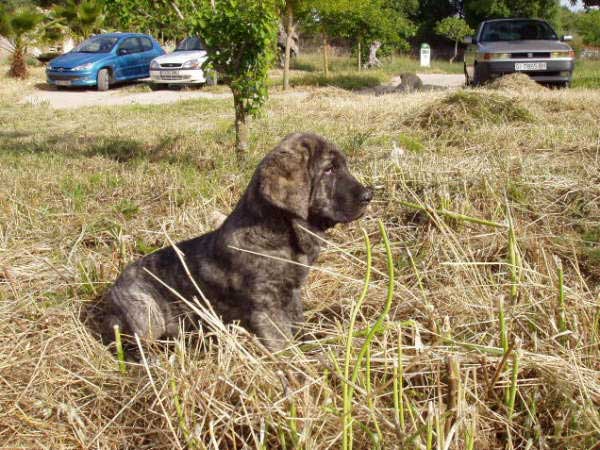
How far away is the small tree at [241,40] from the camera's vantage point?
6.08 m

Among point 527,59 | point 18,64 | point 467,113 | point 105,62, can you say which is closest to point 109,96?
point 105,62

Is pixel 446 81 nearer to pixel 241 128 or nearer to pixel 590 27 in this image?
pixel 241 128

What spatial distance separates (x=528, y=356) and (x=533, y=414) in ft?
0.90

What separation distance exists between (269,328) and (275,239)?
439 millimetres

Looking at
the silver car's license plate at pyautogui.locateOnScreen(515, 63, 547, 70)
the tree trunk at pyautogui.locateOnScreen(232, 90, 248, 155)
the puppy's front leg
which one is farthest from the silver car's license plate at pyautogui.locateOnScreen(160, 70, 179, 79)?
the puppy's front leg

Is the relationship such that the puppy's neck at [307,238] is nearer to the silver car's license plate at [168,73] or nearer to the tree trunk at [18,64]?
the silver car's license plate at [168,73]

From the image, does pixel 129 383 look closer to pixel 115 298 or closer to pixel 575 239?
pixel 115 298

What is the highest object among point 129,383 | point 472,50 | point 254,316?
point 472,50

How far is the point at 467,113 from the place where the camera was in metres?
8.42

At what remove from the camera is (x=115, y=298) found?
10.8 feet

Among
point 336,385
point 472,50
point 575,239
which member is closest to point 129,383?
point 336,385

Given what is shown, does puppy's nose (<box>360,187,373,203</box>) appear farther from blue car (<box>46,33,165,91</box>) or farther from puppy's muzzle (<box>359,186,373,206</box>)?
blue car (<box>46,33,165,91</box>)

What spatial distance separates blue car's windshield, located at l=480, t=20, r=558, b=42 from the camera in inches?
596

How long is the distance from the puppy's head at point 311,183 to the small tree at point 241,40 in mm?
3413
